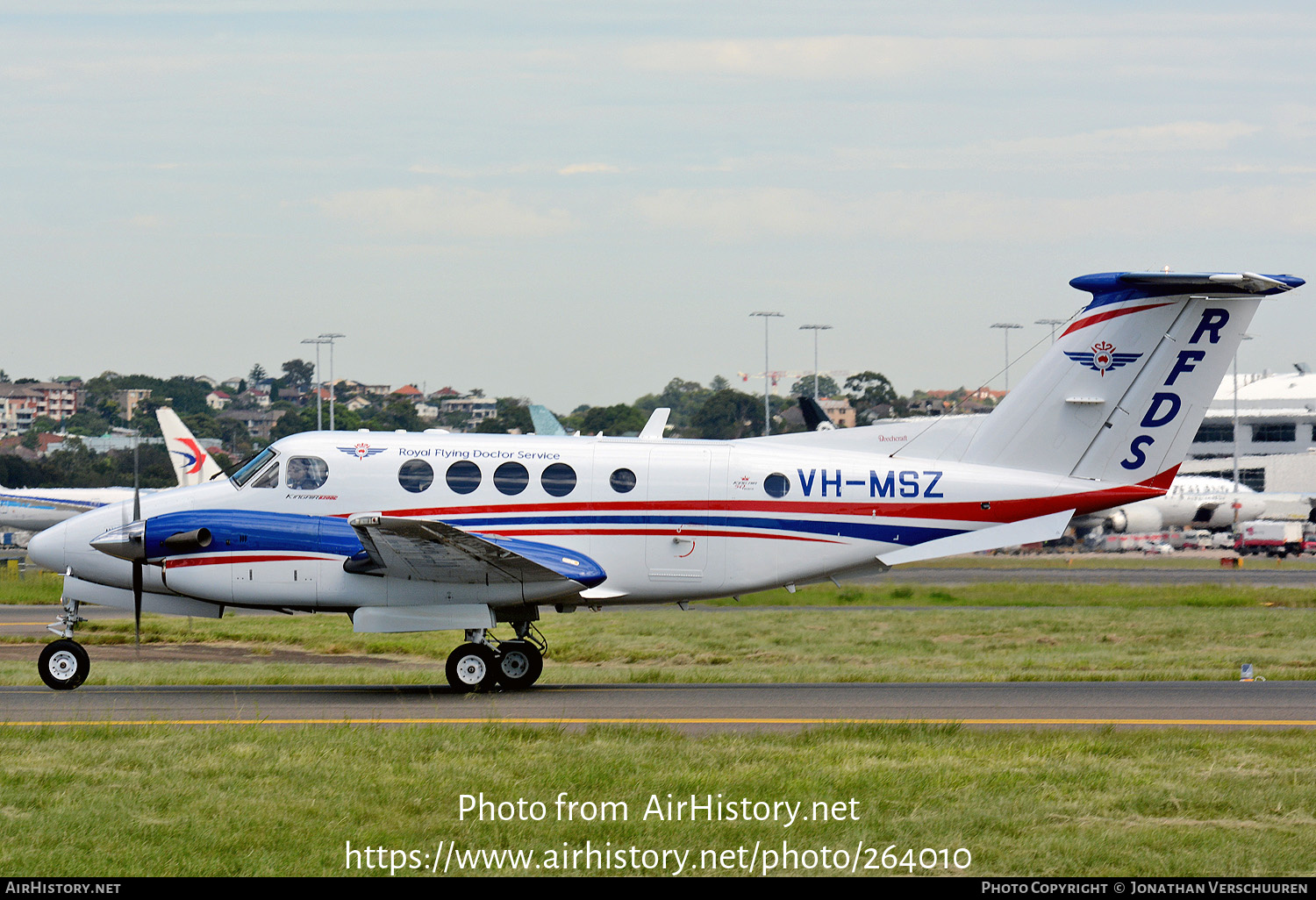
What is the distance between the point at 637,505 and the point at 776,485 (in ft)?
6.43

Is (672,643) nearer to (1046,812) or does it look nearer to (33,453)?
(1046,812)

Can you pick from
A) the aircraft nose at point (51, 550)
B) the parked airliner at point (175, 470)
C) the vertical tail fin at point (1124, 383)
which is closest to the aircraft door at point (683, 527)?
the vertical tail fin at point (1124, 383)

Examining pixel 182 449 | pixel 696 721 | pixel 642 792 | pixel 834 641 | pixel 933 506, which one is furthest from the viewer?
pixel 182 449

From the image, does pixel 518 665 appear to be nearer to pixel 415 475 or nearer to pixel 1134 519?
pixel 415 475

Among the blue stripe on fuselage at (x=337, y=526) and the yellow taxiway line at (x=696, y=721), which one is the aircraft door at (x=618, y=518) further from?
the yellow taxiway line at (x=696, y=721)

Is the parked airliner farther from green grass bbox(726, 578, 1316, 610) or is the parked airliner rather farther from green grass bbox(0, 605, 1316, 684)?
green grass bbox(726, 578, 1316, 610)

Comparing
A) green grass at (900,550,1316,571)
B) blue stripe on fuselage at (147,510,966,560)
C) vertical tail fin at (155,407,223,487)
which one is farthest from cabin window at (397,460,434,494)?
green grass at (900,550,1316,571)

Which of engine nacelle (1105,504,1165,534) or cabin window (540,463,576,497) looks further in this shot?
engine nacelle (1105,504,1165,534)

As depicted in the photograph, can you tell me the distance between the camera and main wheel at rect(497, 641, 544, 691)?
17.3 m

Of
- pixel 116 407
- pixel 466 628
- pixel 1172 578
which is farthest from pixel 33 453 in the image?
pixel 466 628

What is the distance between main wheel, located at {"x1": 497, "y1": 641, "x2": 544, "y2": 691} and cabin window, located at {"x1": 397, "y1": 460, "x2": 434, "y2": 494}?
2457 mm

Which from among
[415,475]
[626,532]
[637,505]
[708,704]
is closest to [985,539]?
A: [708,704]

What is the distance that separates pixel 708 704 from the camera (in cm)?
1614

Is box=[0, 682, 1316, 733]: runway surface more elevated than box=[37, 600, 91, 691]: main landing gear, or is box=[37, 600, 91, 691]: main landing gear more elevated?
box=[37, 600, 91, 691]: main landing gear
